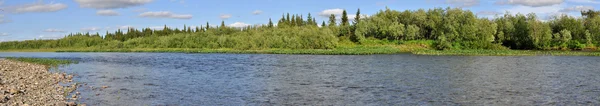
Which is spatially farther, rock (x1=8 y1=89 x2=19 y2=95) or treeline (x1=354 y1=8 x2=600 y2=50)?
treeline (x1=354 y1=8 x2=600 y2=50)

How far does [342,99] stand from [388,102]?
8.50ft

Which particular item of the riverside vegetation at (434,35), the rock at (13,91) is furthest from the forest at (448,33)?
the rock at (13,91)

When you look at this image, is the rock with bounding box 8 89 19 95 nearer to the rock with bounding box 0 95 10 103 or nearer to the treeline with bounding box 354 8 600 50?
the rock with bounding box 0 95 10 103

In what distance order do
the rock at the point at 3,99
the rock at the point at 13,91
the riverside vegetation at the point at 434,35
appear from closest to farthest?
the rock at the point at 3,99 < the rock at the point at 13,91 < the riverside vegetation at the point at 434,35

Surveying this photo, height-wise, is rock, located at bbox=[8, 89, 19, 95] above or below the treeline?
below

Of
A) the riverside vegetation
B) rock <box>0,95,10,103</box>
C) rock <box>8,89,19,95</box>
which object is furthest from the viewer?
the riverside vegetation

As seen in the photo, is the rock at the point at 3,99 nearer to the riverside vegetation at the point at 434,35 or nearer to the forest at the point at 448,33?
the riverside vegetation at the point at 434,35

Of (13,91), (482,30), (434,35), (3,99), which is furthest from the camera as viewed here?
(434,35)

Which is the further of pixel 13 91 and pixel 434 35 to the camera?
pixel 434 35

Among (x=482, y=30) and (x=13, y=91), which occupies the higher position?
(x=482, y=30)

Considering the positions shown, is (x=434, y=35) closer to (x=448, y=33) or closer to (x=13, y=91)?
(x=448, y=33)

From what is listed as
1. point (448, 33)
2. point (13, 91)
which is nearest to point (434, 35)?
point (448, 33)

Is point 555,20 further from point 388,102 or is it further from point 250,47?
point 388,102

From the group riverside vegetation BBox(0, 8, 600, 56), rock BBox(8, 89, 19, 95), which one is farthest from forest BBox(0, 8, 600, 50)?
rock BBox(8, 89, 19, 95)
